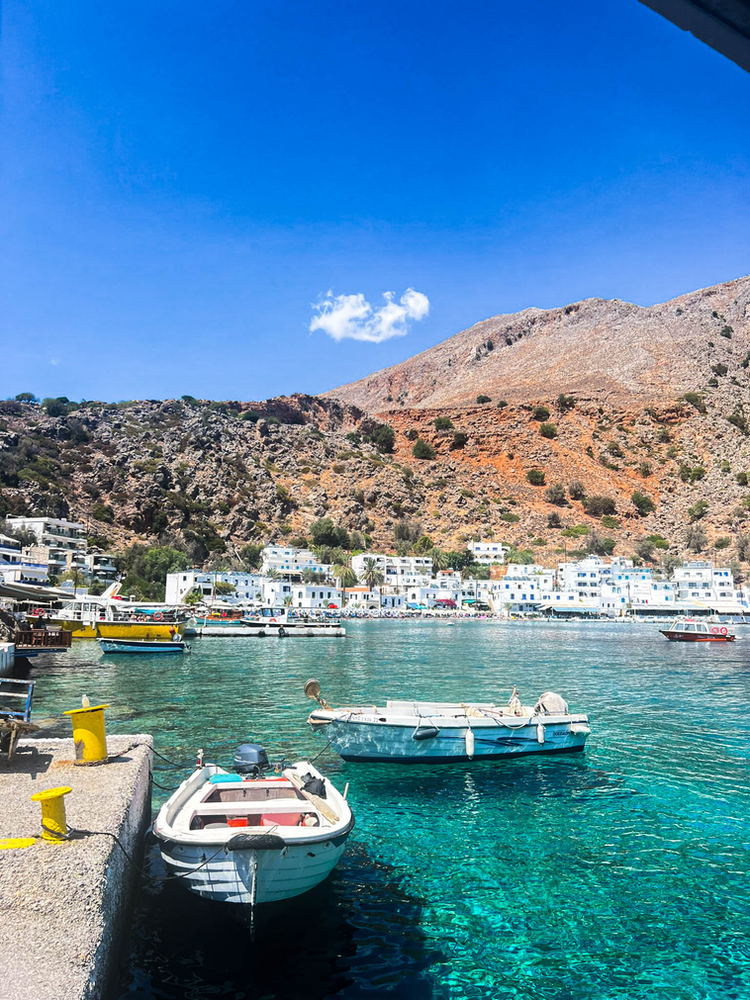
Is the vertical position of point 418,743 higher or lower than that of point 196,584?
lower

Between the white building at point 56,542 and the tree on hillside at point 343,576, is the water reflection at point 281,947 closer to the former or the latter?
the white building at point 56,542

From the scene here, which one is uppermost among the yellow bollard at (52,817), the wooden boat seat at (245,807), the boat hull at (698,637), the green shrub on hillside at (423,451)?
the green shrub on hillside at (423,451)

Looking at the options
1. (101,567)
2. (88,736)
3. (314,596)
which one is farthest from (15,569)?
(88,736)

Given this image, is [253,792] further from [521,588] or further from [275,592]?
[521,588]

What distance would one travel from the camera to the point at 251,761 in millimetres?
11594

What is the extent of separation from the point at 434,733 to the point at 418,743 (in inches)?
17.8

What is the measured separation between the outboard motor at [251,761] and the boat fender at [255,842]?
3760 mm

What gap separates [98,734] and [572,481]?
135 metres

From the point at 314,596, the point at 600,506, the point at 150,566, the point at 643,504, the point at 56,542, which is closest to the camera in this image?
the point at 56,542

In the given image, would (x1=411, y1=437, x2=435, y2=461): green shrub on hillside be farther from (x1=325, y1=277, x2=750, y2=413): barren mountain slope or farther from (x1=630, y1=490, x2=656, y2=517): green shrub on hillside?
(x1=630, y1=490, x2=656, y2=517): green shrub on hillside

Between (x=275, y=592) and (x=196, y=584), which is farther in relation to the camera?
(x=275, y=592)

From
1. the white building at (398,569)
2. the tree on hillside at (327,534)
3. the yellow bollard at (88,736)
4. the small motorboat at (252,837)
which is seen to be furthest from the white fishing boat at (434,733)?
the tree on hillside at (327,534)

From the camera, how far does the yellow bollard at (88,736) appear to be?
9.85 meters

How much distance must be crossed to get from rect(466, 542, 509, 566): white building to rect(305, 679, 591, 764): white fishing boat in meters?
105
